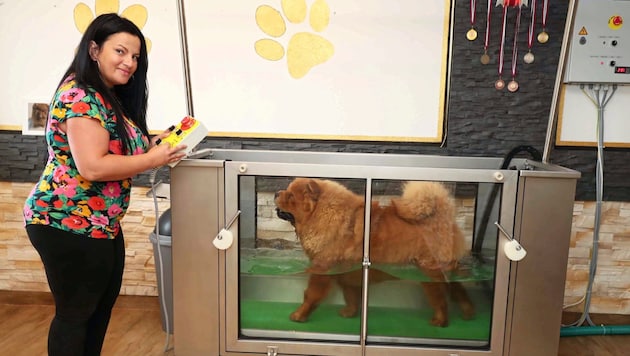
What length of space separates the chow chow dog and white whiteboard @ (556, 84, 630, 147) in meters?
0.98

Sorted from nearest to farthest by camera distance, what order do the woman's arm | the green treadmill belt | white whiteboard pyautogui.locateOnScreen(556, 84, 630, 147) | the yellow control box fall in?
the woman's arm
the yellow control box
the green treadmill belt
white whiteboard pyautogui.locateOnScreen(556, 84, 630, 147)

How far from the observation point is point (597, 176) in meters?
2.08

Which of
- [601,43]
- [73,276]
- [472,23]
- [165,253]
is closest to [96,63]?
[73,276]

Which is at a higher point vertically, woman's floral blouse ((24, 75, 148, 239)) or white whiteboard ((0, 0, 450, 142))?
white whiteboard ((0, 0, 450, 142))

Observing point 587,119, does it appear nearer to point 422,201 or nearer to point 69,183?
point 422,201

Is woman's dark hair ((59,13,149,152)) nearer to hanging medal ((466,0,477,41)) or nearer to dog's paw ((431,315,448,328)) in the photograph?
dog's paw ((431,315,448,328))

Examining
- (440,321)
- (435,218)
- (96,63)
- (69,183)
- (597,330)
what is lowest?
(597,330)

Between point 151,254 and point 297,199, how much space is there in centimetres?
115

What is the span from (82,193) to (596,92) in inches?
82.6

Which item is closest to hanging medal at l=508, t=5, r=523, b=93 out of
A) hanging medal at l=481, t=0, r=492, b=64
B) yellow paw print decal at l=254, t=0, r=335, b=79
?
hanging medal at l=481, t=0, r=492, b=64

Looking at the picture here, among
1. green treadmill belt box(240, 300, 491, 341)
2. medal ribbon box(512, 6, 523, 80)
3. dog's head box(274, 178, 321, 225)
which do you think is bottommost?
green treadmill belt box(240, 300, 491, 341)

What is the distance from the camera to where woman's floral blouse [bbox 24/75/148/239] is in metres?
1.18

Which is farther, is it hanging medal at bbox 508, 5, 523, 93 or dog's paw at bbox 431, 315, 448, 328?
hanging medal at bbox 508, 5, 523, 93

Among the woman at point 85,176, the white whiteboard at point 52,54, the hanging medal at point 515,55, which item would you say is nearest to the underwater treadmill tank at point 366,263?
the woman at point 85,176
